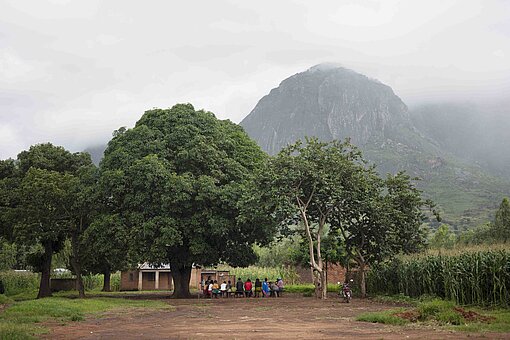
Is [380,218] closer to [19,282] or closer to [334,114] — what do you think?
[19,282]

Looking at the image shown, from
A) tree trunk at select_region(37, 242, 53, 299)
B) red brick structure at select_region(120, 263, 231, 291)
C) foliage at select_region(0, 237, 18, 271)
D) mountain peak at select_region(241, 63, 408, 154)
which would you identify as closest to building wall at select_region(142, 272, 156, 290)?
red brick structure at select_region(120, 263, 231, 291)

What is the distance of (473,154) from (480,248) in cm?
16411

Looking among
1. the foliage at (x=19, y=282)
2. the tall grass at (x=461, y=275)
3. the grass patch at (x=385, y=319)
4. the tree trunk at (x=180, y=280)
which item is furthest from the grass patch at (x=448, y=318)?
the foliage at (x=19, y=282)

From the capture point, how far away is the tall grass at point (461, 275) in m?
19.0

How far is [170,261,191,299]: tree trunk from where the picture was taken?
113 feet

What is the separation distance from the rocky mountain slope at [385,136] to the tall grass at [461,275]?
233 feet

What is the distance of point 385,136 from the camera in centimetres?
15438

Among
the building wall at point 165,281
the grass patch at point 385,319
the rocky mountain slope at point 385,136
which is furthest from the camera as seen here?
the rocky mountain slope at point 385,136

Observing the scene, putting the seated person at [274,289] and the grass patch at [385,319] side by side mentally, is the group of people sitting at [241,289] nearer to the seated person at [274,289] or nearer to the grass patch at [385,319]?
the seated person at [274,289]

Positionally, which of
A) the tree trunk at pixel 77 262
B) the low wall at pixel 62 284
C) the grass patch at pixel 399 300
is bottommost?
the grass patch at pixel 399 300

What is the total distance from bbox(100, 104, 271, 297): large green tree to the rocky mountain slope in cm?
6430

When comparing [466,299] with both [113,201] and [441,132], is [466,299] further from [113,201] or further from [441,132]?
[441,132]

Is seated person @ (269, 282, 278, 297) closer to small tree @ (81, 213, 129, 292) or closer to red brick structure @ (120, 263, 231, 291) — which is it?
small tree @ (81, 213, 129, 292)

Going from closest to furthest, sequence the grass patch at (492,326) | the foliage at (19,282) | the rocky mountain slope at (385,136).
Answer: the grass patch at (492,326) < the foliage at (19,282) < the rocky mountain slope at (385,136)
